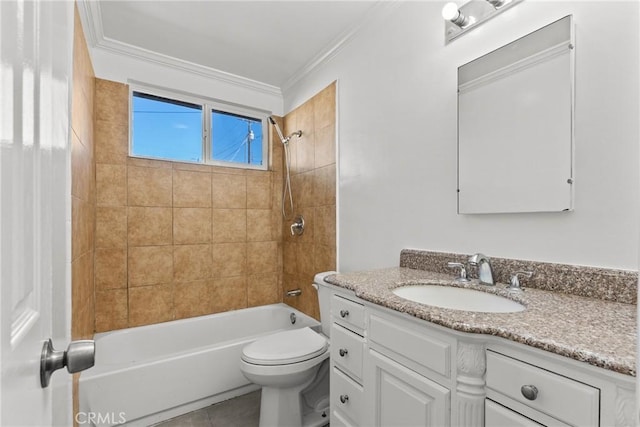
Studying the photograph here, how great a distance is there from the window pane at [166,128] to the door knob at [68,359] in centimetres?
224

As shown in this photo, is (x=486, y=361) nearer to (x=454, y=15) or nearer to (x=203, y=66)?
(x=454, y=15)

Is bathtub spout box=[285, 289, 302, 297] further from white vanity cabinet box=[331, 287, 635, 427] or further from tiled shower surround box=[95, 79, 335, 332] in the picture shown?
white vanity cabinet box=[331, 287, 635, 427]

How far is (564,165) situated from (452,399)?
89 centimetres

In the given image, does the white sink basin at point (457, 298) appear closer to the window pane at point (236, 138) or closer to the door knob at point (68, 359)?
the door knob at point (68, 359)

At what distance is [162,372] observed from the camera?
6.08 feet

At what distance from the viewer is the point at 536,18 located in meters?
1.19

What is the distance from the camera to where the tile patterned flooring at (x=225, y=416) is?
1854mm

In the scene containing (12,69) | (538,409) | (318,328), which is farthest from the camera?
(318,328)

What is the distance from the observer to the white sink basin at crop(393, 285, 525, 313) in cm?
115

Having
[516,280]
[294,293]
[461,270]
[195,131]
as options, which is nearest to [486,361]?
[516,280]

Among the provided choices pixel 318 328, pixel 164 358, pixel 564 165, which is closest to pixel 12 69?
pixel 564 165

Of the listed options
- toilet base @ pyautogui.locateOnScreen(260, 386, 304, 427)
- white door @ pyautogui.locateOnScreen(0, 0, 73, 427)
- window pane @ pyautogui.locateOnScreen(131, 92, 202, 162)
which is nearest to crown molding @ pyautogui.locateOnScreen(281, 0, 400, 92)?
window pane @ pyautogui.locateOnScreen(131, 92, 202, 162)

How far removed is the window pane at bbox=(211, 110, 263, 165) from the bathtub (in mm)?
1429

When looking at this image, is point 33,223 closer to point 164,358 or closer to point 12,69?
point 12,69
